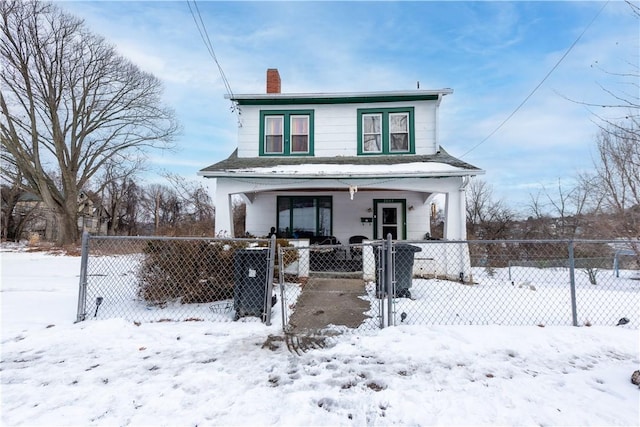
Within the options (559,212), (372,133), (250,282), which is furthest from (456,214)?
(559,212)

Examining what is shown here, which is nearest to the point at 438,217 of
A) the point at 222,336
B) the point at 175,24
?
the point at 175,24

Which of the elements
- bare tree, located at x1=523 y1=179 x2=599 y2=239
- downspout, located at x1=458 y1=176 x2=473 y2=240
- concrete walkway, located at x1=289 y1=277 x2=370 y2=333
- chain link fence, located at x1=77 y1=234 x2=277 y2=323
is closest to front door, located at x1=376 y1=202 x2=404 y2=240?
downspout, located at x1=458 y1=176 x2=473 y2=240

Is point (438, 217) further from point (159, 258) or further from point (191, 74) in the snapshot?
point (159, 258)

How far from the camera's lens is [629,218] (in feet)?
31.6

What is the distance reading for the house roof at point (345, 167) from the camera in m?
8.89

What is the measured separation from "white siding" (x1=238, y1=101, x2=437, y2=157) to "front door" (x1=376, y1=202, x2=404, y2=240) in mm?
2119

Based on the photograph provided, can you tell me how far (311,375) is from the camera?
10.4 feet

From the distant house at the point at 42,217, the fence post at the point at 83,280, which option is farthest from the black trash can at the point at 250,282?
the distant house at the point at 42,217

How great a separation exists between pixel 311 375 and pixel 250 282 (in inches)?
83.3

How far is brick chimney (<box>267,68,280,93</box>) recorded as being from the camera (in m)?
12.0

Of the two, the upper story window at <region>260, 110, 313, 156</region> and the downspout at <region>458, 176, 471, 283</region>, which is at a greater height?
the upper story window at <region>260, 110, 313, 156</region>

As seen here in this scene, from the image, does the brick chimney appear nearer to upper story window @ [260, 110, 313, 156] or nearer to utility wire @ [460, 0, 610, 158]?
upper story window @ [260, 110, 313, 156]

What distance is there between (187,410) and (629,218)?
12.6m

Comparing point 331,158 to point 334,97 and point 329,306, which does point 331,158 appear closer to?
point 334,97
